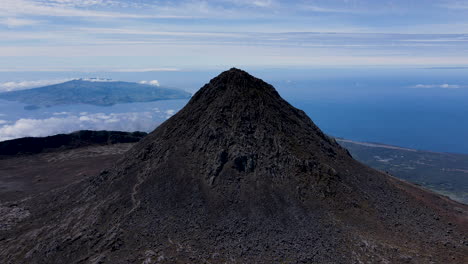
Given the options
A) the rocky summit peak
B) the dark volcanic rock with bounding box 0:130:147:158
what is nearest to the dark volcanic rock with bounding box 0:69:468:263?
the rocky summit peak

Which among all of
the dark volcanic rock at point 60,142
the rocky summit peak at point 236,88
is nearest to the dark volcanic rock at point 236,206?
the rocky summit peak at point 236,88

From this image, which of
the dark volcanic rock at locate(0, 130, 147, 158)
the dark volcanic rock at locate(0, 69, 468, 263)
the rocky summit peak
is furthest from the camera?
the dark volcanic rock at locate(0, 130, 147, 158)

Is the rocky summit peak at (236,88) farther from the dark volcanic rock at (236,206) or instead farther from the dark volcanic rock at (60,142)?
the dark volcanic rock at (60,142)

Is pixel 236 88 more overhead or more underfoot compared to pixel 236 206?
more overhead

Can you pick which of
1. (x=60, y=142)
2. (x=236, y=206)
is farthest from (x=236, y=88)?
(x=60, y=142)

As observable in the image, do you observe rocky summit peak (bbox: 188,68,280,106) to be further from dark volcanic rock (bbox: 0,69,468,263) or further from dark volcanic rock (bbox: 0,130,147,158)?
dark volcanic rock (bbox: 0,130,147,158)

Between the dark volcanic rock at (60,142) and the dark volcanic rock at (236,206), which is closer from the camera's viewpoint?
the dark volcanic rock at (236,206)

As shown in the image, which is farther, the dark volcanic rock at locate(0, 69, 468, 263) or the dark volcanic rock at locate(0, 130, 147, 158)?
the dark volcanic rock at locate(0, 130, 147, 158)

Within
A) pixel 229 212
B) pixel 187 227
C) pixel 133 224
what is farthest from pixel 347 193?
pixel 133 224

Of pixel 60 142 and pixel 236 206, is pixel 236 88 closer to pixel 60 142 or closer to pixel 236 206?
pixel 236 206
